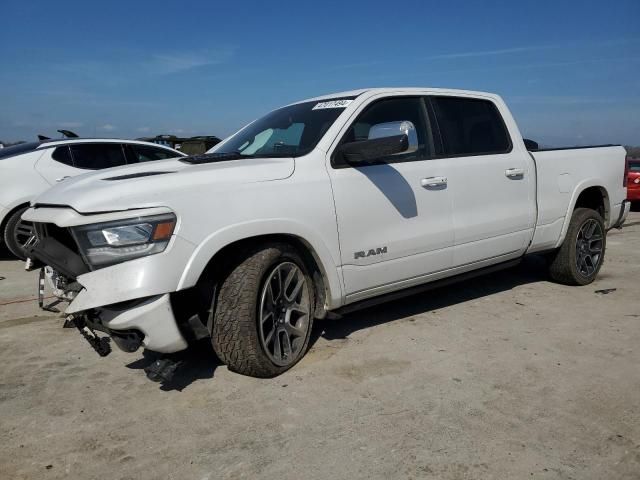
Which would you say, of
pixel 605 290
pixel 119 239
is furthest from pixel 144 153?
pixel 605 290

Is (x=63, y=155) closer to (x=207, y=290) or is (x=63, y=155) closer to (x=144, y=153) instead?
(x=144, y=153)

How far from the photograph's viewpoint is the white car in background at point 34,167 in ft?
22.9

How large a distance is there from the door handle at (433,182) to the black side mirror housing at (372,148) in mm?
531

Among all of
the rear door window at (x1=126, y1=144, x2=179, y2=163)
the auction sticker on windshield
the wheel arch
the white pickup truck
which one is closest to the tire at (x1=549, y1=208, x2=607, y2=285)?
the wheel arch

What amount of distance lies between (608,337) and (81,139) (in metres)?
7.06

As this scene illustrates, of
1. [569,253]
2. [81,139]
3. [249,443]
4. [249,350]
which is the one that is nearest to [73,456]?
[249,443]

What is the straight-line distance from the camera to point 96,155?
7.94 metres

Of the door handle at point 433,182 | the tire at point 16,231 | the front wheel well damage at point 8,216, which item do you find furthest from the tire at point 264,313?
the front wheel well damage at point 8,216

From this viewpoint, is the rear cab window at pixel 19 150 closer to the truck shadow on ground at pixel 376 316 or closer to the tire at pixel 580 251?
the truck shadow on ground at pixel 376 316

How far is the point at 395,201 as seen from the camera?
12.4ft

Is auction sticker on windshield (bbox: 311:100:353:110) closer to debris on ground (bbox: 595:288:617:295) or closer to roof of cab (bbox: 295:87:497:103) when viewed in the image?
roof of cab (bbox: 295:87:497:103)

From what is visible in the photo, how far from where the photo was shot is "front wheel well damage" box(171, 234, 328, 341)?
301 cm

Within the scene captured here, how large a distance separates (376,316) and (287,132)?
5.51ft

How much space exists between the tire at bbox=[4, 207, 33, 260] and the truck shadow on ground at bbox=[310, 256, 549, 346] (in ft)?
15.0
